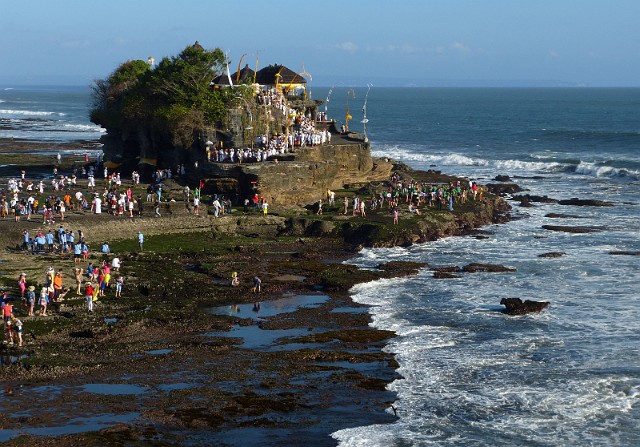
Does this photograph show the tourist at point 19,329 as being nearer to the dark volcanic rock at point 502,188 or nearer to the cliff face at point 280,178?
the cliff face at point 280,178

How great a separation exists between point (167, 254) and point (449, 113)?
12891 cm

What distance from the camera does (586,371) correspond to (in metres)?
25.2

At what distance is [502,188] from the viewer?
6194cm

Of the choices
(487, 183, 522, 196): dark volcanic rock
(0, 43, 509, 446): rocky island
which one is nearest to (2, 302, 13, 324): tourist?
(0, 43, 509, 446): rocky island

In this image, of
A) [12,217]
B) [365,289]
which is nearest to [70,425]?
[365,289]

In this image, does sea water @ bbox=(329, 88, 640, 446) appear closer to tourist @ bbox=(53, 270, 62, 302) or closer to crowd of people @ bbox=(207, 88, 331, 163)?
tourist @ bbox=(53, 270, 62, 302)

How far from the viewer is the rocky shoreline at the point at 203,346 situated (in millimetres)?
21531

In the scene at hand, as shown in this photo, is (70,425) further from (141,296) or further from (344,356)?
(141,296)

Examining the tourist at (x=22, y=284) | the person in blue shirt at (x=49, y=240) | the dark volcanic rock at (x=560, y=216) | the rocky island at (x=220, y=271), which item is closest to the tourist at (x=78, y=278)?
the rocky island at (x=220, y=271)

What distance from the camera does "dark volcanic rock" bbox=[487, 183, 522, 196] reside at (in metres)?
60.8

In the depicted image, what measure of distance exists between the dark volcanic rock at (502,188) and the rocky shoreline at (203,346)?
19129 mm

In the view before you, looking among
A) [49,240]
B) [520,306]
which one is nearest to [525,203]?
[520,306]

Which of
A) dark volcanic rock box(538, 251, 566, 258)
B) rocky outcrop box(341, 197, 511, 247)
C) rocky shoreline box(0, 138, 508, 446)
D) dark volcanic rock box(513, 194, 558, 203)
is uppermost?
dark volcanic rock box(513, 194, 558, 203)

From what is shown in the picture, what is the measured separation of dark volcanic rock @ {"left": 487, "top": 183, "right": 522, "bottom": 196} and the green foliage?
20045 millimetres
